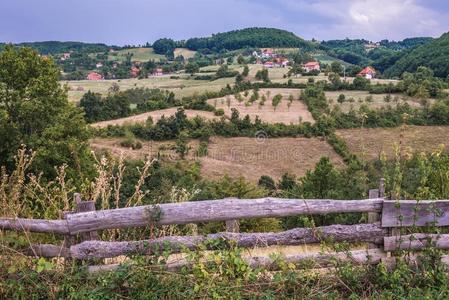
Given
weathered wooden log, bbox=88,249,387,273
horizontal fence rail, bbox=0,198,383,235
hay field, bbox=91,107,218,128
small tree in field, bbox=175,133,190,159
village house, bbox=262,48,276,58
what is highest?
village house, bbox=262,48,276,58

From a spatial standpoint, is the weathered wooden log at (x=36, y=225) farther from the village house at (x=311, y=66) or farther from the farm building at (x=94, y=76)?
the farm building at (x=94, y=76)

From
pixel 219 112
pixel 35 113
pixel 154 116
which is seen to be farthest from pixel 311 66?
pixel 35 113

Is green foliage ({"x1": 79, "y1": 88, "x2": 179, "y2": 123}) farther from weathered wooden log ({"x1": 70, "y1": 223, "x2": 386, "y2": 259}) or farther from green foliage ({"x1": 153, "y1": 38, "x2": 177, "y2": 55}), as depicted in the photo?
green foliage ({"x1": 153, "y1": 38, "x2": 177, "y2": 55})

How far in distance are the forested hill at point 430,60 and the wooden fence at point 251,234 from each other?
10453 cm

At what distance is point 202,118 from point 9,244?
69011 mm

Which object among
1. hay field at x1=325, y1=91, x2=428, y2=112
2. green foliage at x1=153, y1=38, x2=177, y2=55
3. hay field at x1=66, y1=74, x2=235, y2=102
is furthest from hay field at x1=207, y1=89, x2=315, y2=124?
green foliage at x1=153, y1=38, x2=177, y2=55

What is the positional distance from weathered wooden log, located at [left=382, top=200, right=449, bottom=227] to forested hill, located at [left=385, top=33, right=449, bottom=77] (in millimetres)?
104389

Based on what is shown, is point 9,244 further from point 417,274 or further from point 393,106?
point 393,106

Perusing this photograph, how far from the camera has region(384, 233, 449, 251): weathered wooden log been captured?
180 inches

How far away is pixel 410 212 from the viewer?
4586mm

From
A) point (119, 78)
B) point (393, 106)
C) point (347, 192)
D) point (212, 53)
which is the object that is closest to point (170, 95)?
point (393, 106)

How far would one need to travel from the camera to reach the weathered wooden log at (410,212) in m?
4.55

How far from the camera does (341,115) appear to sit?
232ft

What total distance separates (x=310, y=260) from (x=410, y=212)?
→ 110 centimetres
